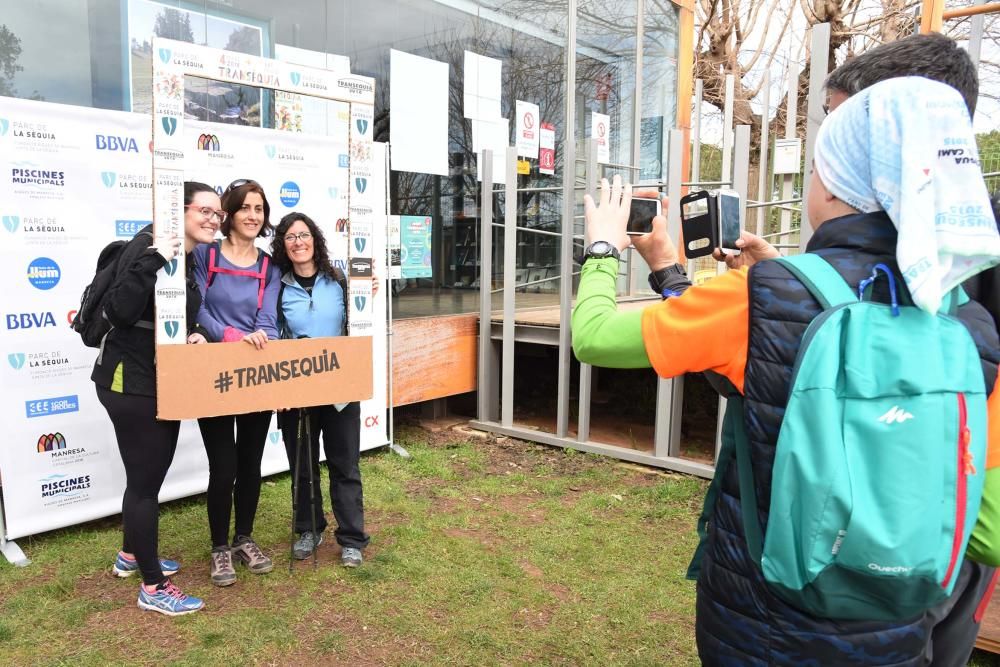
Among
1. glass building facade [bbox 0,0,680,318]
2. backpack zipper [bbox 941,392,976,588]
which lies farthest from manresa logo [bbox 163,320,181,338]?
backpack zipper [bbox 941,392,976,588]

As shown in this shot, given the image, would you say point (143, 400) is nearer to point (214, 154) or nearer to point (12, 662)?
point (12, 662)

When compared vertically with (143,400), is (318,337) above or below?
above

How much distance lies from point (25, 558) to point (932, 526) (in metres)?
4.03

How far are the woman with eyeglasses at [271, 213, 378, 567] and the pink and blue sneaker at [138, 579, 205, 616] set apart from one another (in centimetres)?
57

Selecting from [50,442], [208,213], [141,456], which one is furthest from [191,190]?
[50,442]

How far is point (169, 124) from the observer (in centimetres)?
287

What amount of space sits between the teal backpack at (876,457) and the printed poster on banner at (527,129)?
20.3 feet

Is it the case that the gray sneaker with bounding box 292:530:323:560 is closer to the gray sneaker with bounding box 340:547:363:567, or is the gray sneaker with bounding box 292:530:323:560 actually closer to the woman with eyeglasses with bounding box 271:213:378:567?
the woman with eyeglasses with bounding box 271:213:378:567

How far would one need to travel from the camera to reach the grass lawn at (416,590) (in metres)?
2.87

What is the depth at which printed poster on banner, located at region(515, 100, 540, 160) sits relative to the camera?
7.03 m

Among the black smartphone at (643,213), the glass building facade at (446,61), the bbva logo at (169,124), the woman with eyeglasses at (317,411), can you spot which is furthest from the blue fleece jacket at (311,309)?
the black smartphone at (643,213)

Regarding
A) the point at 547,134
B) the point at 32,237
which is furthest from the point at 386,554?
the point at 547,134

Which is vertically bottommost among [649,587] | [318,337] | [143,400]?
[649,587]

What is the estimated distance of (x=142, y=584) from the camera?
3.15 m
